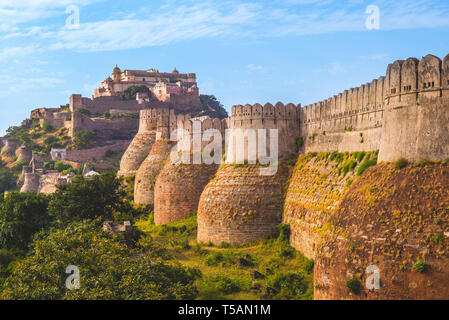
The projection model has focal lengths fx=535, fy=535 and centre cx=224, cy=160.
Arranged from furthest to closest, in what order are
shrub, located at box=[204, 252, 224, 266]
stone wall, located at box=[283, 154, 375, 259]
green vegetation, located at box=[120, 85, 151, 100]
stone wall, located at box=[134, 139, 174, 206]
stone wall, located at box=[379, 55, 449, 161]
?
1. green vegetation, located at box=[120, 85, 151, 100]
2. stone wall, located at box=[134, 139, 174, 206]
3. shrub, located at box=[204, 252, 224, 266]
4. stone wall, located at box=[283, 154, 375, 259]
5. stone wall, located at box=[379, 55, 449, 161]

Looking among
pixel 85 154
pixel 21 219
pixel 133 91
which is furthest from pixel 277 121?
pixel 133 91

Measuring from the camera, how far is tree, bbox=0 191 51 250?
28.8 m

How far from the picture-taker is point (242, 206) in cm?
2373

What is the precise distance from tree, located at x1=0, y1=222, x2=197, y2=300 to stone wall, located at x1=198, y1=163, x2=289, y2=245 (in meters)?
4.26

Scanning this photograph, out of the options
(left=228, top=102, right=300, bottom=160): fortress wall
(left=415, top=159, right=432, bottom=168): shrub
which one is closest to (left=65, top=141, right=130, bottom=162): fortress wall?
(left=228, top=102, right=300, bottom=160): fortress wall

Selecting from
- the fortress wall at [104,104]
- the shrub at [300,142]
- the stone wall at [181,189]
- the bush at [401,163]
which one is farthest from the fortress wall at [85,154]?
the bush at [401,163]

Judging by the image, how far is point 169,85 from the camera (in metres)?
87.9

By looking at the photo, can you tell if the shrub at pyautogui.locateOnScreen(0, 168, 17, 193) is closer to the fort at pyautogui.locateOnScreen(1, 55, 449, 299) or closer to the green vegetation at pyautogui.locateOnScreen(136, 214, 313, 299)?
the fort at pyautogui.locateOnScreen(1, 55, 449, 299)

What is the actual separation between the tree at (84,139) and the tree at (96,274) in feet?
168

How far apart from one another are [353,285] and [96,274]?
26.3 feet

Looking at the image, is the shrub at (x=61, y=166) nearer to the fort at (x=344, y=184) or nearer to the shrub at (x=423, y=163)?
the fort at (x=344, y=184)

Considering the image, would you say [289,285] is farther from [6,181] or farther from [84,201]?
[6,181]

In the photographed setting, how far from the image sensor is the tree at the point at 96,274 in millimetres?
15398

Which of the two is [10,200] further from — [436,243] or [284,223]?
[436,243]
